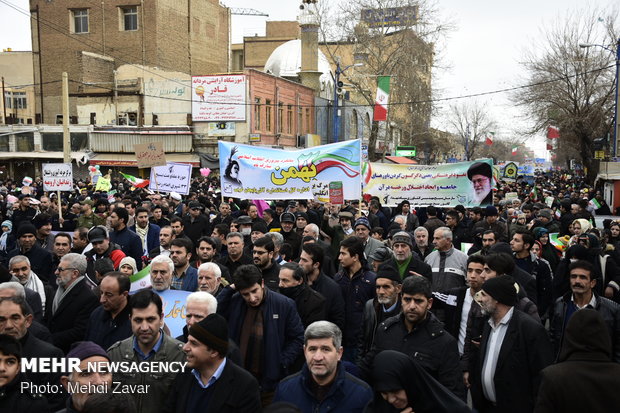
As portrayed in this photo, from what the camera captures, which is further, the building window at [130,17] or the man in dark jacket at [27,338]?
the building window at [130,17]

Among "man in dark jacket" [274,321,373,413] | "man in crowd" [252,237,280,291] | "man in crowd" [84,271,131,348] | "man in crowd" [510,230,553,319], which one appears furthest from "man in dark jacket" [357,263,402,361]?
"man in crowd" [510,230,553,319]

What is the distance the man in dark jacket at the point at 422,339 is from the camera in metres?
4.22

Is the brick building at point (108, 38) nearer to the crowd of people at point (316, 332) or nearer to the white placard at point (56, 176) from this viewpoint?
the white placard at point (56, 176)

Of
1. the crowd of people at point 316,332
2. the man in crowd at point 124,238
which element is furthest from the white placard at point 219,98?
the crowd of people at point 316,332

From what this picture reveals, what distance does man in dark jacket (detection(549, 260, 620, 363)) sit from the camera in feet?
17.4

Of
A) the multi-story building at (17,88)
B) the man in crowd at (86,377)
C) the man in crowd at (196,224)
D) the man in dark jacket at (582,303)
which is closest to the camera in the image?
the man in crowd at (86,377)

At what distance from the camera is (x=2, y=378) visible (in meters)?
3.52

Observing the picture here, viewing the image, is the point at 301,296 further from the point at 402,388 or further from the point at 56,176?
the point at 56,176

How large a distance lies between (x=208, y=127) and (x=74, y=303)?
116 ft

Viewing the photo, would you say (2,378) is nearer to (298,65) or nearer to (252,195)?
(252,195)

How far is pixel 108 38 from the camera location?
1842 inches

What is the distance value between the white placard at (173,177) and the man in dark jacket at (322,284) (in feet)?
29.0

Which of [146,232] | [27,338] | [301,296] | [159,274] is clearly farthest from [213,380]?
[146,232]

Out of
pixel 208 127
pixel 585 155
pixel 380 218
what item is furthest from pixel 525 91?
pixel 380 218
